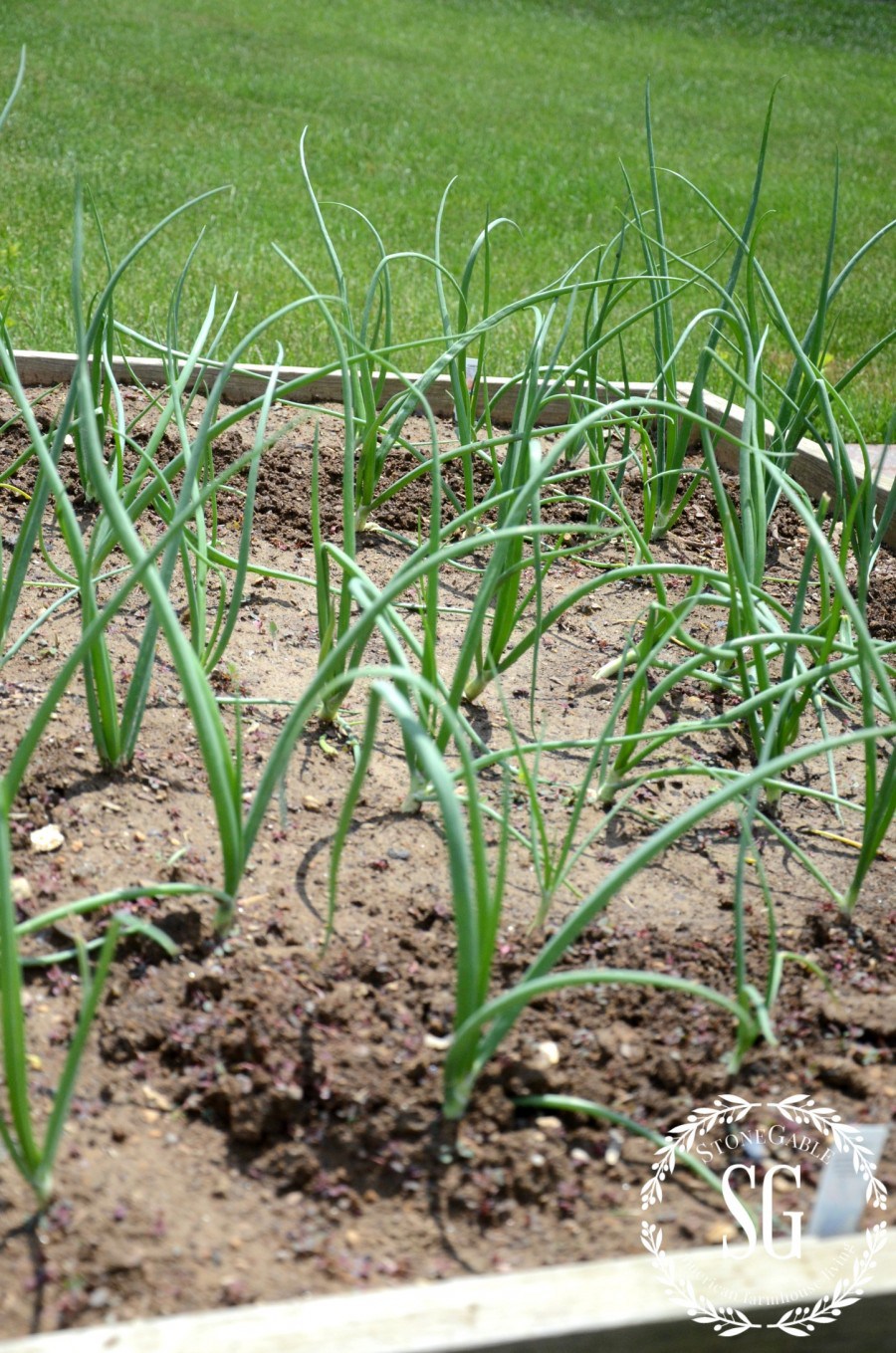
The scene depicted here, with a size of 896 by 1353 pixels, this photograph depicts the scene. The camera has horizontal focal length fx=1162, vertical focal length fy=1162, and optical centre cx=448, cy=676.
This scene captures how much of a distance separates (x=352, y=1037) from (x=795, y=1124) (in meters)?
0.44

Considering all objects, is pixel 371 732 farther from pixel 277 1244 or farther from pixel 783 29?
pixel 783 29

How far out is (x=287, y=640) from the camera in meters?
1.95

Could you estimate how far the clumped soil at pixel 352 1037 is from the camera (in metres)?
0.97

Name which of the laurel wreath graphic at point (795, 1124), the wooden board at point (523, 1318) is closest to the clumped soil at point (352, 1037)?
the laurel wreath graphic at point (795, 1124)

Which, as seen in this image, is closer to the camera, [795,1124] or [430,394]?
[795,1124]

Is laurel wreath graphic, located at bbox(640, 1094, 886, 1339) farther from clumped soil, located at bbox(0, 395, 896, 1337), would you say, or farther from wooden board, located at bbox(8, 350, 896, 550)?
wooden board, located at bbox(8, 350, 896, 550)

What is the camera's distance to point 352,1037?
116cm

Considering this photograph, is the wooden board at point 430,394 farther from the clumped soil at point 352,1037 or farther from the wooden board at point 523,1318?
the wooden board at point 523,1318

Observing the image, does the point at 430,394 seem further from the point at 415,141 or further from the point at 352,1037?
the point at 415,141

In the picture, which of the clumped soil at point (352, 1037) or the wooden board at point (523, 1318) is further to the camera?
the clumped soil at point (352, 1037)

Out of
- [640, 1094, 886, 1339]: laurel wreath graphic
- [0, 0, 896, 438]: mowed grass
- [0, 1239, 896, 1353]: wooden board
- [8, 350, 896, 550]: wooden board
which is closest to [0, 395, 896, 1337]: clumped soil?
[640, 1094, 886, 1339]: laurel wreath graphic

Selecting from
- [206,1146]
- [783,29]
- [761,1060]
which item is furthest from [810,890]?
[783,29]

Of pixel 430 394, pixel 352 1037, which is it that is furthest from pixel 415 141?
pixel 352 1037

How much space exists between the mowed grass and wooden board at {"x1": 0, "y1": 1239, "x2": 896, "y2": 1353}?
2.30 metres
